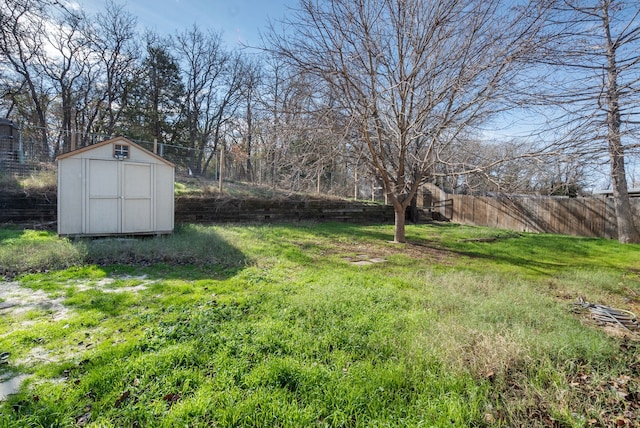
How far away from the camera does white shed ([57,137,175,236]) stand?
6.19 meters

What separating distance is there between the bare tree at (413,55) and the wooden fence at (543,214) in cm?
529

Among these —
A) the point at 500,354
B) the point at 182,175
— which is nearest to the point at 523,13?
the point at 500,354

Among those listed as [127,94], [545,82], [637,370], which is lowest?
[637,370]

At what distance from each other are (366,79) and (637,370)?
5.67 meters

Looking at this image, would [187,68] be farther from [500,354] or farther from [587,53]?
[500,354]

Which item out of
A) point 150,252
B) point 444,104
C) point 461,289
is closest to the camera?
point 461,289

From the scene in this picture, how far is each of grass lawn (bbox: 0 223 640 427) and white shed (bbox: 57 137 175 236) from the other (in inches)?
72.4

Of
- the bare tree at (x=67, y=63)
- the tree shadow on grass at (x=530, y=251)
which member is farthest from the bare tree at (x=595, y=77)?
the bare tree at (x=67, y=63)

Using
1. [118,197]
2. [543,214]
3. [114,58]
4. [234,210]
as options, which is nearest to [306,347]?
[118,197]

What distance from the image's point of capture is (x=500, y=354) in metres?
2.09

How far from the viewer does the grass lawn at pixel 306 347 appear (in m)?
1.67

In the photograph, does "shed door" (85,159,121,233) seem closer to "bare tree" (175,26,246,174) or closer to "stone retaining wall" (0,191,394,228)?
"stone retaining wall" (0,191,394,228)

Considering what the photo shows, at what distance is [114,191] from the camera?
6605mm

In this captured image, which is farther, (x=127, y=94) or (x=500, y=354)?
(x=127, y=94)
